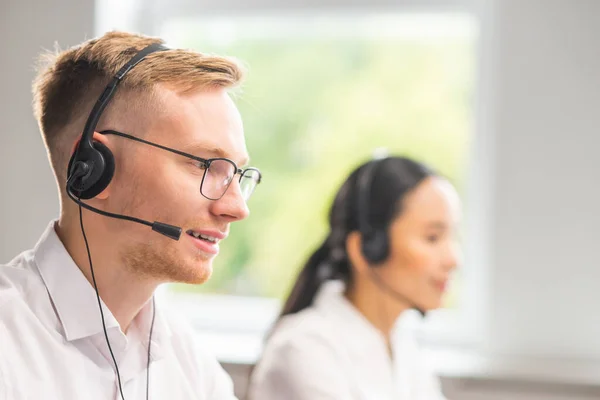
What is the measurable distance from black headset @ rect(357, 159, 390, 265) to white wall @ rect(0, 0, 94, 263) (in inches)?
53.1

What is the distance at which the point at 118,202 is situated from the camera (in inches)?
40.7

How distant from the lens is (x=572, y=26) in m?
2.54

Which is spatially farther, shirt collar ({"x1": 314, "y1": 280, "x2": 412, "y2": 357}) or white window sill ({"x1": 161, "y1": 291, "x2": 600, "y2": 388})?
white window sill ({"x1": 161, "y1": 291, "x2": 600, "y2": 388})

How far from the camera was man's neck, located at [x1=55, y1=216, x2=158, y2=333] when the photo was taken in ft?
3.43

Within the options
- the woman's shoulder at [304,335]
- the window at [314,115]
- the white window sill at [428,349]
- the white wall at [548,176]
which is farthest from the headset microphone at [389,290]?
the window at [314,115]

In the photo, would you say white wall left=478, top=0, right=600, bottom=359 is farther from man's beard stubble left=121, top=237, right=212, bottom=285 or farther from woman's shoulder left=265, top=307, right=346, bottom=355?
man's beard stubble left=121, top=237, right=212, bottom=285

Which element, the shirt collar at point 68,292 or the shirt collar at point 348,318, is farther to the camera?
the shirt collar at point 348,318

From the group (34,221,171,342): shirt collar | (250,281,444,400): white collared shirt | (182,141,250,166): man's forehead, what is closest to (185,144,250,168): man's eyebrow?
(182,141,250,166): man's forehead

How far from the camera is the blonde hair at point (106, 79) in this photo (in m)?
1.04

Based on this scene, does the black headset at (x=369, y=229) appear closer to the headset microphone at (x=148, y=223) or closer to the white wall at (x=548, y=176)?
the white wall at (x=548, y=176)

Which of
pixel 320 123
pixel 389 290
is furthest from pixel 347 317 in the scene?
pixel 320 123

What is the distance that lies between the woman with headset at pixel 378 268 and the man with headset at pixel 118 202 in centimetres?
76

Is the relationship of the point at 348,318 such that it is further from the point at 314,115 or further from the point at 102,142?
the point at 314,115

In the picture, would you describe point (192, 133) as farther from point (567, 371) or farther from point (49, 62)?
point (567, 371)
